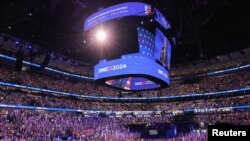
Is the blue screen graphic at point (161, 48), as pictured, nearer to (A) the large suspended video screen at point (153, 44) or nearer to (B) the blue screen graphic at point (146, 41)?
(A) the large suspended video screen at point (153, 44)

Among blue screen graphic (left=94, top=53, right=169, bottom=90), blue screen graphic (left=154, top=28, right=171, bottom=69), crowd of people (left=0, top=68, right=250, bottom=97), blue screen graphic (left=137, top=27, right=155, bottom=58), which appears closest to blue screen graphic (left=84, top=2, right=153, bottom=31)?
blue screen graphic (left=137, top=27, right=155, bottom=58)

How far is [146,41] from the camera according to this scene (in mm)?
13023

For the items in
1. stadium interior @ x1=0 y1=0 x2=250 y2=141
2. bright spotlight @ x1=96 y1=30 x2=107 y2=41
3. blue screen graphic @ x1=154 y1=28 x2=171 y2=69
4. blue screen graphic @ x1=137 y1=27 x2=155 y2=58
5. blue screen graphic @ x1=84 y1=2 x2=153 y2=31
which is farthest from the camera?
bright spotlight @ x1=96 y1=30 x2=107 y2=41

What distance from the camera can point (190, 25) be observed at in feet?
44.6

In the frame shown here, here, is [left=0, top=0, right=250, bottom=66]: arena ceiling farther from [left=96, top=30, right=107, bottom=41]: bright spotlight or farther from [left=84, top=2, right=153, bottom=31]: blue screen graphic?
[left=96, top=30, right=107, bottom=41]: bright spotlight

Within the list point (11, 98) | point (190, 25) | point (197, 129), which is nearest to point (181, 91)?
point (197, 129)

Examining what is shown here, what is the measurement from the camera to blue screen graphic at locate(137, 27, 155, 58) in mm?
12826

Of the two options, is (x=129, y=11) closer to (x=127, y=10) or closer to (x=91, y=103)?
(x=127, y=10)

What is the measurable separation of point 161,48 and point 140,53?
1.58 metres

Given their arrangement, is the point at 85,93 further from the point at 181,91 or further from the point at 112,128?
the point at 181,91

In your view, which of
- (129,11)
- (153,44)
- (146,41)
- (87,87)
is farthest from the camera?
(87,87)

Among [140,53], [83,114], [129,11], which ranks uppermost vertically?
[129,11]

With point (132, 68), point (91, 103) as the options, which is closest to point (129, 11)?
point (132, 68)

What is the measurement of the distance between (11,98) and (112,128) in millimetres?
14114
